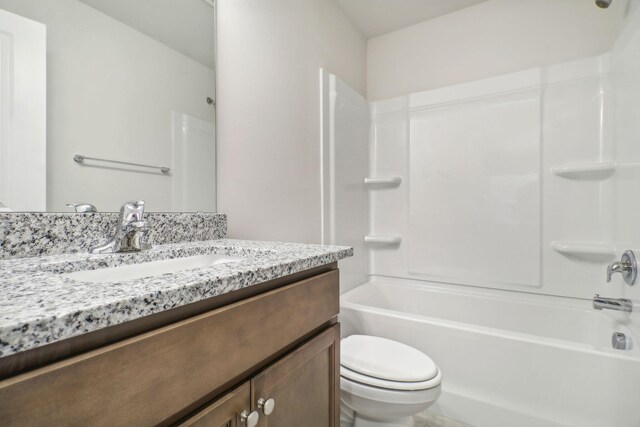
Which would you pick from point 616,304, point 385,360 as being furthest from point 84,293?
point 616,304

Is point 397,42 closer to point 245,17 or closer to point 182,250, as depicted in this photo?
point 245,17

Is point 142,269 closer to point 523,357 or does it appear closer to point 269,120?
point 269,120

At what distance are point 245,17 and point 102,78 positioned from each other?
0.75m

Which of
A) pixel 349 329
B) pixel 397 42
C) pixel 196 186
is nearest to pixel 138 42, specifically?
pixel 196 186

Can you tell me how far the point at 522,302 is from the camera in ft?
5.67

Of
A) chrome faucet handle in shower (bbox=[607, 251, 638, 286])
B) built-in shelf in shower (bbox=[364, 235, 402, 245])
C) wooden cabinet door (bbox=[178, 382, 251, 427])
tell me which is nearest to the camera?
wooden cabinet door (bbox=[178, 382, 251, 427])

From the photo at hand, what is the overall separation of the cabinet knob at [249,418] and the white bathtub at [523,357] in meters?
1.06

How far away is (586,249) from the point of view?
1604 millimetres

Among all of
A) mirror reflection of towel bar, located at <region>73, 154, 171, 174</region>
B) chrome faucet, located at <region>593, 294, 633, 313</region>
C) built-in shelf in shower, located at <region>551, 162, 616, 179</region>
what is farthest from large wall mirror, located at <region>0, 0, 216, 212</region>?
built-in shelf in shower, located at <region>551, 162, 616, 179</region>

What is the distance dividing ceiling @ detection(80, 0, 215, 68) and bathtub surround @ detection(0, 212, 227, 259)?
664 mm

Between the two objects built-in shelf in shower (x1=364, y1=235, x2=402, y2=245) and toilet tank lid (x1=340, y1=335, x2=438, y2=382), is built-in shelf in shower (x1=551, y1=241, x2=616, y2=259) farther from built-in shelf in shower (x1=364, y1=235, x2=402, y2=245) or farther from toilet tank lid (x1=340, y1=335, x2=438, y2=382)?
toilet tank lid (x1=340, y1=335, x2=438, y2=382)

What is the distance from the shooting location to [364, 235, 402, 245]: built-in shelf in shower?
2146 millimetres

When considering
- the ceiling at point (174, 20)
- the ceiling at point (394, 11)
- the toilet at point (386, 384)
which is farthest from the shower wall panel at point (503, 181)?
the ceiling at point (174, 20)

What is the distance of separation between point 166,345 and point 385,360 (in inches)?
40.0
